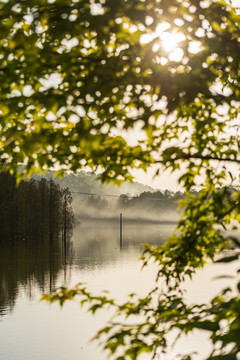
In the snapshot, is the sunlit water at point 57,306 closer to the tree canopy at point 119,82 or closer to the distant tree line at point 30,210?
the tree canopy at point 119,82

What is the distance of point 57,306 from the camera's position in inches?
1344

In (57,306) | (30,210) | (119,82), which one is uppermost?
(119,82)

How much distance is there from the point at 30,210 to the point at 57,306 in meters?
63.0

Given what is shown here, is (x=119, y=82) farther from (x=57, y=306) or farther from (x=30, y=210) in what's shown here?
(x=30, y=210)

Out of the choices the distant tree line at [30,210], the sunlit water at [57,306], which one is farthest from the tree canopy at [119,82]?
the distant tree line at [30,210]

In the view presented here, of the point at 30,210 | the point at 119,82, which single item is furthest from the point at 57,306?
the point at 30,210

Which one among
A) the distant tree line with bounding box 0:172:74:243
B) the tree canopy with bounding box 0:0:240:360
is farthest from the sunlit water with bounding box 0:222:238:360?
the distant tree line with bounding box 0:172:74:243

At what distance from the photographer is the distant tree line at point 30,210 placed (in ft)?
300

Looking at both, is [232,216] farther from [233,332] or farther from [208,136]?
[233,332]

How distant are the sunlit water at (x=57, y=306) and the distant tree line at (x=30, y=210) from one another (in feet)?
102

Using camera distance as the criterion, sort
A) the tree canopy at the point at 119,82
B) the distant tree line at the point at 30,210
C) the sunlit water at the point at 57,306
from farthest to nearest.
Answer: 1. the distant tree line at the point at 30,210
2. the sunlit water at the point at 57,306
3. the tree canopy at the point at 119,82

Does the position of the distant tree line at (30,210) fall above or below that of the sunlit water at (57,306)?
above

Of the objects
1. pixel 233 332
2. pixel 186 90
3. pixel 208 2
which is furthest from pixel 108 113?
pixel 233 332

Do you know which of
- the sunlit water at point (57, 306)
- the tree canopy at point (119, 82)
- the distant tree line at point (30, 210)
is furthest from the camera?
the distant tree line at point (30, 210)
